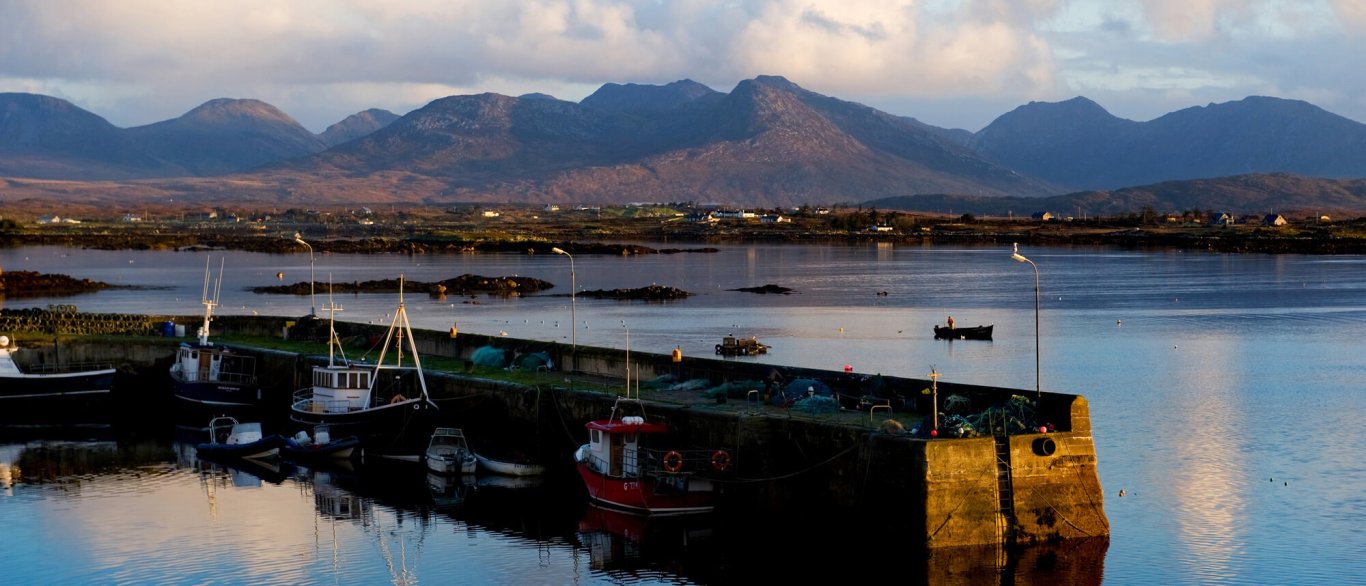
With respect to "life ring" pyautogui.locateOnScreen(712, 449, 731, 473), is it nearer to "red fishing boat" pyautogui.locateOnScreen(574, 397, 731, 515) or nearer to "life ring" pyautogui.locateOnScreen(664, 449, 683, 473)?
"red fishing boat" pyautogui.locateOnScreen(574, 397, 731, 515)

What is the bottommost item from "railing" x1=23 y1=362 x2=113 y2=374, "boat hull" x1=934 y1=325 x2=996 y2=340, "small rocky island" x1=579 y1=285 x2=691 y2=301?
"boat hull" x1=934 y1=325 x2=996 y2=340

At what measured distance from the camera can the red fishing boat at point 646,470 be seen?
33.8 metres

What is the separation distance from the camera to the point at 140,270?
140625 millimetres

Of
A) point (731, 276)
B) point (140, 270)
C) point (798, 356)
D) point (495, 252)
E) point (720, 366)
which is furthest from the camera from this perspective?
point (495, 252)

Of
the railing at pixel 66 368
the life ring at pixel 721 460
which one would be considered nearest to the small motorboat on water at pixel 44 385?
the railing at pixel 66 368

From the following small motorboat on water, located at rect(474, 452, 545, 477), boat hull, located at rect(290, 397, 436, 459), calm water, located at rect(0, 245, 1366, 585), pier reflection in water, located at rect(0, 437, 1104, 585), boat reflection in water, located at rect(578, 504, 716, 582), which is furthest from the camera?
boat hull, located at rect(290, 397, 436, 459)

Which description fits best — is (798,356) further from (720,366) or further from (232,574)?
(232,574)

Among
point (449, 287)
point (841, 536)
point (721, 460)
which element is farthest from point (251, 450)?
point (449, 287)

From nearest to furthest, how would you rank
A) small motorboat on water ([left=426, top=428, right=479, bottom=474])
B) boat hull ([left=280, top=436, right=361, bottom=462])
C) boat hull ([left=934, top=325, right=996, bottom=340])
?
small motorboat on water ([left=426, top=428, right=479, bottom=474])
boat hull ([left=280, top=436, right=361, bottom=462])
boat hull ([left=934, top=325, right=996, bottom=340])

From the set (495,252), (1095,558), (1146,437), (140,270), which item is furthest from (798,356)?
(495,252)

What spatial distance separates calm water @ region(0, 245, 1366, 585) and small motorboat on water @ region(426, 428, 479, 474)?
675mm

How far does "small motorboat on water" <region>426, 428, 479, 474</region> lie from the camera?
39844mm

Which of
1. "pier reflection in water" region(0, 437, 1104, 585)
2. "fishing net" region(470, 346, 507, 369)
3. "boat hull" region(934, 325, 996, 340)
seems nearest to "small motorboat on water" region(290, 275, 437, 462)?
"pier reflection in water" region(0, 437, 1104, 585)

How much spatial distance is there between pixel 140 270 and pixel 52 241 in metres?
66.4
